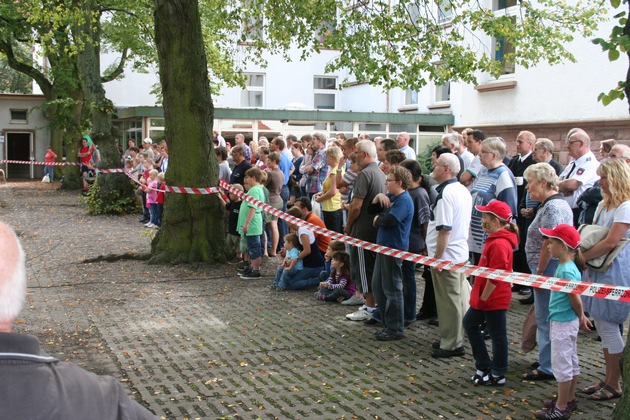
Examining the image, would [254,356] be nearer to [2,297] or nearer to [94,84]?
[2,297]

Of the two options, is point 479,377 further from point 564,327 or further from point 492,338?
point 564,327

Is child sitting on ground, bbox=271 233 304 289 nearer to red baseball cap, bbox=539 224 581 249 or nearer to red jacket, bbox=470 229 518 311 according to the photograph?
red jacket, bbox=470 229 518 311

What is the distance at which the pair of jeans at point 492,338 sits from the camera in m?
6.64

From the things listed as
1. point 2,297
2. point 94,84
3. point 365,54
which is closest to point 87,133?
point 94,84

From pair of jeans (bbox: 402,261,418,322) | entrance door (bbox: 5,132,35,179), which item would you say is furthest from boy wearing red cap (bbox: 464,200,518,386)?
entrance door (bbox: 5,132,35,179)

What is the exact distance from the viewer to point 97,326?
8.93 metres

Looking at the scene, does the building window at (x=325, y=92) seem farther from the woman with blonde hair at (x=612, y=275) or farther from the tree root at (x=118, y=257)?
the woman with blonde hair at (x=612, y=275)

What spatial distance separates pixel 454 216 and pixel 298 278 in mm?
3760

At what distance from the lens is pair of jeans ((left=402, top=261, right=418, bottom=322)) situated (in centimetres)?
881

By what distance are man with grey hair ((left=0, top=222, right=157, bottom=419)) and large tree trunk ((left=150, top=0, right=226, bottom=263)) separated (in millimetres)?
10994

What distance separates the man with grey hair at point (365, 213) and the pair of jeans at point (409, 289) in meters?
0.44

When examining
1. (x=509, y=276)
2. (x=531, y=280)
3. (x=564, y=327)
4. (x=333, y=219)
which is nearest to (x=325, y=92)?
(x=333, y=219)

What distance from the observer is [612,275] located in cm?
629

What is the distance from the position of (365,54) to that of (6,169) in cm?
3546
